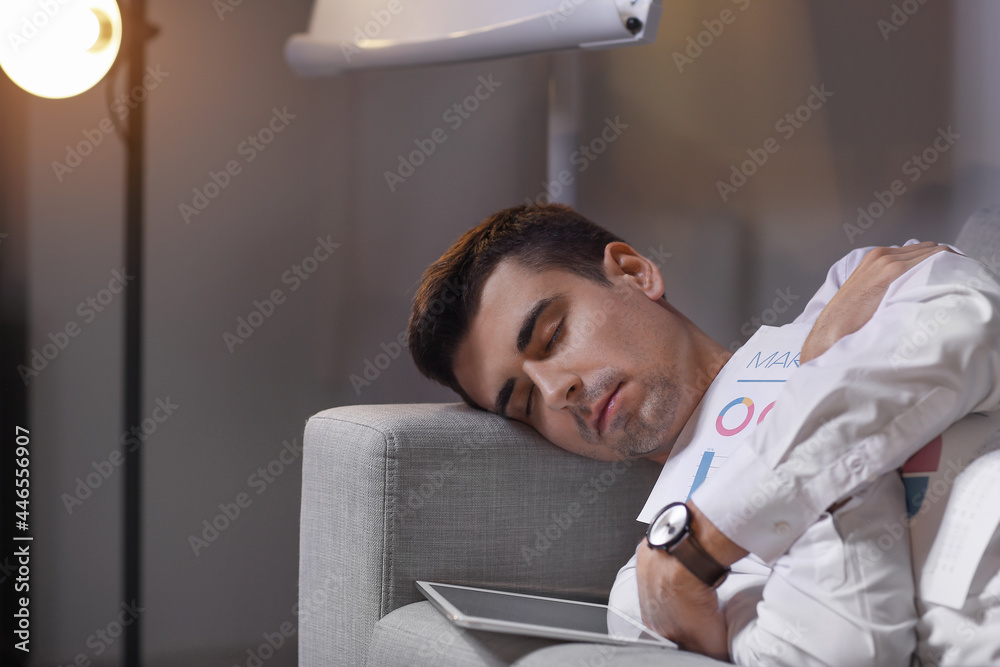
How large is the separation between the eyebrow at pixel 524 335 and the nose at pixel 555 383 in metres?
0.04

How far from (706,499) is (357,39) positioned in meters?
1.34

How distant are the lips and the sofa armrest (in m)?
0.08

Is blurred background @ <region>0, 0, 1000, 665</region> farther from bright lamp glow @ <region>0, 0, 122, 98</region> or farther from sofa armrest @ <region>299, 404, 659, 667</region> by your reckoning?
sofa armrest @ <region>299, 404, 659, 667</region>

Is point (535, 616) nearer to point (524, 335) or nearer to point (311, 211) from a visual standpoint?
point (524, 335)

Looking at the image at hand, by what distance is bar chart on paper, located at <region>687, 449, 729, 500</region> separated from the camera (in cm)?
109

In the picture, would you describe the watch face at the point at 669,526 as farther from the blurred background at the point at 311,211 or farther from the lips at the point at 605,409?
the blurred background at the point at 311,211

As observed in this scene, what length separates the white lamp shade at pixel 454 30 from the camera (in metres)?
1.43

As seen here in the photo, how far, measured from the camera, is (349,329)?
2215 mm

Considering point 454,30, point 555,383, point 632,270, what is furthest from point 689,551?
point 454,30

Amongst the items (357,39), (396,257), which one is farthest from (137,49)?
(396,257)

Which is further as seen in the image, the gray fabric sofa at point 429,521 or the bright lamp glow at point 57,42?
the bright lamp glow at point 57,42

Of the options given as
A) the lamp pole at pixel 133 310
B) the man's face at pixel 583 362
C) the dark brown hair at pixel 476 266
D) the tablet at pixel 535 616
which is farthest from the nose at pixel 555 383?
the lamp pole at pixel 133 310

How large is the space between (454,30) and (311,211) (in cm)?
73

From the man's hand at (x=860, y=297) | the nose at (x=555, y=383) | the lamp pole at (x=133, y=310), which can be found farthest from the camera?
the lamp pole at (x=133, y=310)
